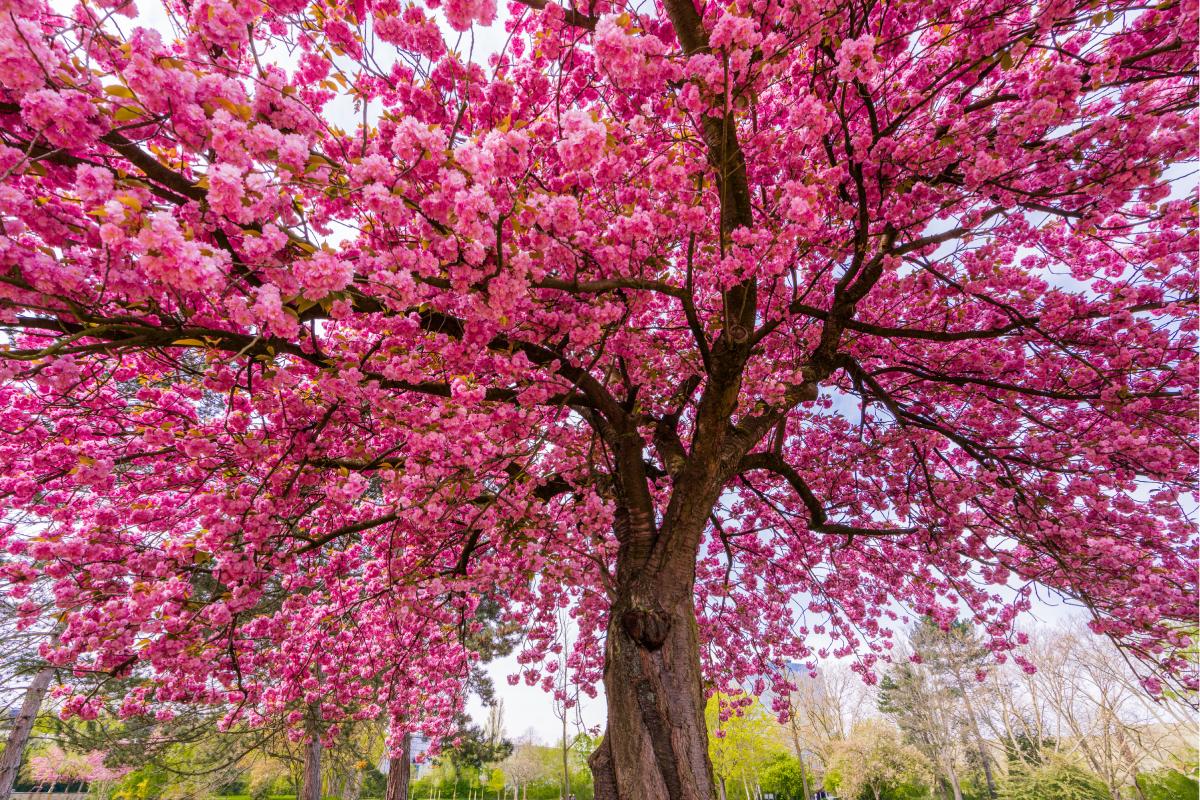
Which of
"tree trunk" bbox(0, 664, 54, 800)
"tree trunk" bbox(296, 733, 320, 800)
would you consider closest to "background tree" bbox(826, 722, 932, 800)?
"tree trunk" bbox(296, 733, 320, 800)

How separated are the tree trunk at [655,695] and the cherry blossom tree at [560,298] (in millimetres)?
25

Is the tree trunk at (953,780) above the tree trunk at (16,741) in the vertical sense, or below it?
below

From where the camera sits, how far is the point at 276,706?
610cm

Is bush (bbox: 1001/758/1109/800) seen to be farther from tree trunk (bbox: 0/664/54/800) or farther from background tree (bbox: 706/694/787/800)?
tree trunk (bbox: 0/664/54/800)

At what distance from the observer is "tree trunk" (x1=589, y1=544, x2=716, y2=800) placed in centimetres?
356

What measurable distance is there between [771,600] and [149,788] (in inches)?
1023

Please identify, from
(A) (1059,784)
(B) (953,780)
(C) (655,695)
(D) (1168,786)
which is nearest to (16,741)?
(C) (655,695)

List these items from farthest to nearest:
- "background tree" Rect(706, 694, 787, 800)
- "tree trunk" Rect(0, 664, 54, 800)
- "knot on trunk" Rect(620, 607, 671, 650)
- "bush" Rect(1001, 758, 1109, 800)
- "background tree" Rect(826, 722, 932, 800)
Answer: "background tree" Rect(826, 722, 932, 800) → "background tree" Rect(706, 694, 787, 800) → "bush" Rect(1001, 758, 1109, 800) → "tree trunk" Rect(0, 664, 54, 800) → "knot on trunk" Rect(620, 607, 671, 650)

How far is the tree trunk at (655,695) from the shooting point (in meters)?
A: 3.56

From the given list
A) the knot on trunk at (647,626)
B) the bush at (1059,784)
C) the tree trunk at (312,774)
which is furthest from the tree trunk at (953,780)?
the knot on trunk at (647,626)

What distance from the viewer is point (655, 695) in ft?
12.5

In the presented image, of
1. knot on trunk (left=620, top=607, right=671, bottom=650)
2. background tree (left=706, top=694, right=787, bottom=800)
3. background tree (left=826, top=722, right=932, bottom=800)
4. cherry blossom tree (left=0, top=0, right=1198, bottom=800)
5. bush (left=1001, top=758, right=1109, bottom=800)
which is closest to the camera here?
cherry blossom tree (left=0, top=0, right=1198, bottom=800)

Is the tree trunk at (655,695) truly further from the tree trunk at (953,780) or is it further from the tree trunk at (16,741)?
the tree trunk at (953,780)

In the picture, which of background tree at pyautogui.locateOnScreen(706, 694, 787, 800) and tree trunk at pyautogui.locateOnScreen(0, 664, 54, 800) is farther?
background tree at pyautogui.locateOnScreen(706, 694, 787, 800)
